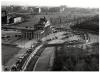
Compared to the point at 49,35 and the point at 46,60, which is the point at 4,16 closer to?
the point at 49,35

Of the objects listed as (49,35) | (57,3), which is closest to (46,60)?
(49,35)

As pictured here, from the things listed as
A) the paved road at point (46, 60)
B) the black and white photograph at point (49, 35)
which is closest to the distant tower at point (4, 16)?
the black and white photograph at point (49, 35)

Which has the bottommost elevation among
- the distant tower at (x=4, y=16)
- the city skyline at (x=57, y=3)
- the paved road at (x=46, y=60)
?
the paved road at (x=46, y=60)

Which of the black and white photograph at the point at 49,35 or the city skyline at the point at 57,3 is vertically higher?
the city skyline at the point at 57,3

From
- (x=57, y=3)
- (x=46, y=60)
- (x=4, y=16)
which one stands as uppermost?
(x=57, y=3)

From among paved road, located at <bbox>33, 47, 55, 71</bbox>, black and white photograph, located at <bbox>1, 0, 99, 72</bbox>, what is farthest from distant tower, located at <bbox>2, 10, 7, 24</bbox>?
paved road, located at <bbox>33, 47, 55, 71</bbox>

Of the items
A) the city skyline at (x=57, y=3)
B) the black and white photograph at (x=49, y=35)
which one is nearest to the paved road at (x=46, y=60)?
the black and white photograph at (x=49, y=35)

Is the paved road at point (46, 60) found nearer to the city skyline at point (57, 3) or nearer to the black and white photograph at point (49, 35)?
the black and white photograph at point (49, 35)

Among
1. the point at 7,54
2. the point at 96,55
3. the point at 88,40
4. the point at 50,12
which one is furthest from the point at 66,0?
the point at 7,54

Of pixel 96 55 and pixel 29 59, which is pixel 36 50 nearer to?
pixel 29 59
